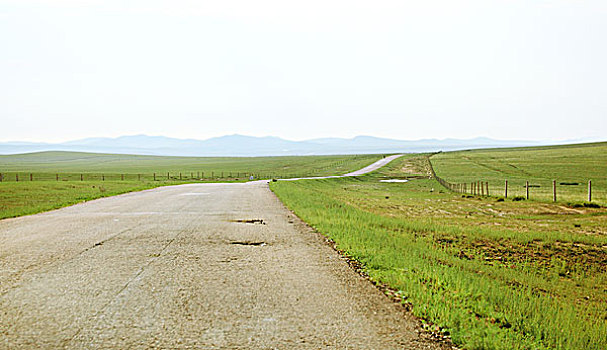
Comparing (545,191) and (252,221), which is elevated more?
(252,221)

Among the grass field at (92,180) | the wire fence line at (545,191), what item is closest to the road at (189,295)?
the grass field at (92,180)

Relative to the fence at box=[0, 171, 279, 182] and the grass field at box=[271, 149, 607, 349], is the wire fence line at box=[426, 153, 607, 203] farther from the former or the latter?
the fence at box=[0, 171, 279, 182]

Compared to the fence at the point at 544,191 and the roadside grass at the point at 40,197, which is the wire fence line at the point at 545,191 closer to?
→ the fence at the point at 544,191

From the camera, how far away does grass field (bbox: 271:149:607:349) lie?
205 inches

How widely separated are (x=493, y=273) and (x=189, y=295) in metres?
6.22

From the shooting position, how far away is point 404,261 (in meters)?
8.55

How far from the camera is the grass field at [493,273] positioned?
521 cm

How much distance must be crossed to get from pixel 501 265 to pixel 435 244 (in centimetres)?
214

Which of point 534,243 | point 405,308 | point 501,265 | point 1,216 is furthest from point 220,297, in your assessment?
point 1,216

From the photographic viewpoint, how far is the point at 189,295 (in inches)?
247

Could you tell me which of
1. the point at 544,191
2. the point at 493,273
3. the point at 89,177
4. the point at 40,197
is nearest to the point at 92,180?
the point at 89,177

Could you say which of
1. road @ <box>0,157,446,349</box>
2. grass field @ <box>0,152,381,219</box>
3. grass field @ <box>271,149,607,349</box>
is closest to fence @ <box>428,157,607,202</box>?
grass field @ <box>271,149,607,349</box>

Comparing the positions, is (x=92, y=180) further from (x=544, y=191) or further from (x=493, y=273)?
(x=493, y=273)

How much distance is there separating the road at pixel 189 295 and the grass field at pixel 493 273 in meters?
0.63
